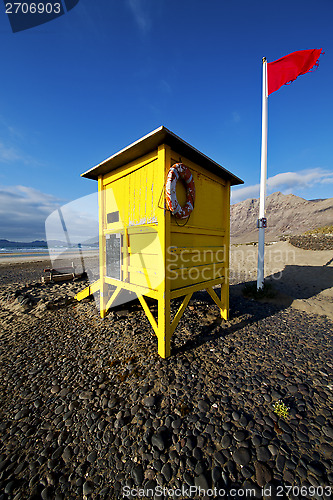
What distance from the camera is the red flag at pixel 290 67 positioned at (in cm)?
677

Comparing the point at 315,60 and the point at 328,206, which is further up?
the point at 328,206

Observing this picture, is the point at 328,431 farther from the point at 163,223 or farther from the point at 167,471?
the point at 163,223

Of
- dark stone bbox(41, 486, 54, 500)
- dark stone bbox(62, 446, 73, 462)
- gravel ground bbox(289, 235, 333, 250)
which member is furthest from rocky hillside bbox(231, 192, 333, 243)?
dark stone bbox(41, 486, 54, 500)

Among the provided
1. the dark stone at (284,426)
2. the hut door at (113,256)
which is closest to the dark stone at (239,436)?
the dark stone at (284,426)

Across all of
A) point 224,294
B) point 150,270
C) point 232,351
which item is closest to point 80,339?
point 150,270

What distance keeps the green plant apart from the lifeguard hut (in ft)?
6.39

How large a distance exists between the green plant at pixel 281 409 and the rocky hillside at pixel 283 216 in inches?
2128

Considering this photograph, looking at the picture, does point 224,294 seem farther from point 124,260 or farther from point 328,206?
point 328,206

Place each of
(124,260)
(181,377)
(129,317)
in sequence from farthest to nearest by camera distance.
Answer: (129,317) → (124,260) → (181,377)

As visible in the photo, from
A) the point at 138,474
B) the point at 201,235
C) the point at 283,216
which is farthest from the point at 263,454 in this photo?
the point at 283,216

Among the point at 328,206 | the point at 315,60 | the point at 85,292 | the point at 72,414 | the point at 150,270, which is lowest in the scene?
the point at 72,414

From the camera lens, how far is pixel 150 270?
4188 mm

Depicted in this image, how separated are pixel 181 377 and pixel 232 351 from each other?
1.39m

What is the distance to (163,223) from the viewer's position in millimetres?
3656
